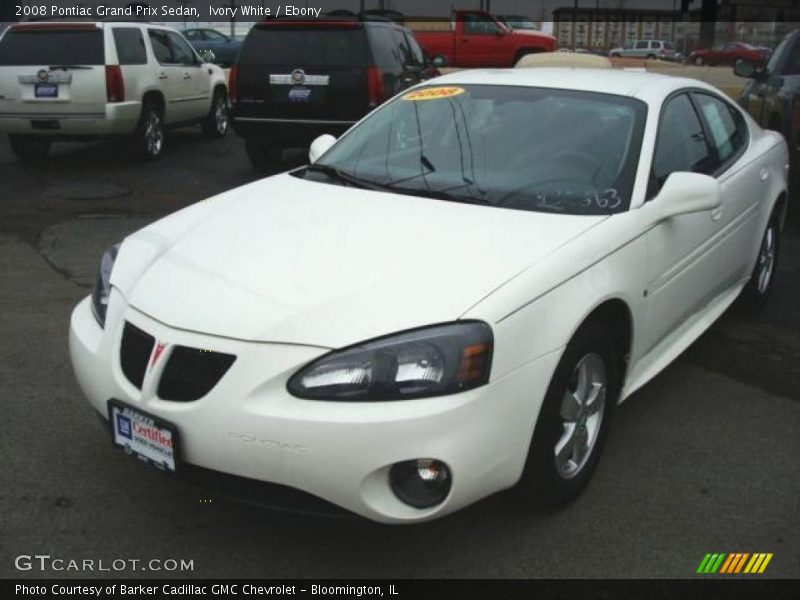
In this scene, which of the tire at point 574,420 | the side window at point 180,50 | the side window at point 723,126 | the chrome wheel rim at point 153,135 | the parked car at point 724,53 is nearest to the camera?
the tire at point 574,420

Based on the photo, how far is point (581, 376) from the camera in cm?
321

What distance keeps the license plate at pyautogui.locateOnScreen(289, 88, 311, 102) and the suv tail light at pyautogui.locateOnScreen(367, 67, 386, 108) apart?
2.20 feet

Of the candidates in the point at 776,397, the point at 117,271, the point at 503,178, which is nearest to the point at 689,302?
the point at 776,397

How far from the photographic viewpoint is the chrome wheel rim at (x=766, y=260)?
5355 mm

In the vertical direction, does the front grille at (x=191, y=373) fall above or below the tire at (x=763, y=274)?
above

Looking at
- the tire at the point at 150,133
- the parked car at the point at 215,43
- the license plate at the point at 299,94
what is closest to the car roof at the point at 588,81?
the license plate at the point at 299,94

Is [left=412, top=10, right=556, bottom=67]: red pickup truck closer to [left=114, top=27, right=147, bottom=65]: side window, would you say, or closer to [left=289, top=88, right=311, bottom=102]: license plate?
[left=114, top=27, right=147, bottom=65]: side window

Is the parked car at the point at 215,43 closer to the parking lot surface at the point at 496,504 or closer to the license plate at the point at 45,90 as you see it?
the license plate at the point at 45,90

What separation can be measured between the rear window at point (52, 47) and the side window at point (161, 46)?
1.24 m

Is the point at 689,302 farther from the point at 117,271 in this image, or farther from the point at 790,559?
the point at 117,271

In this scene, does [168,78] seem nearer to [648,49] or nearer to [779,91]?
[779,91]

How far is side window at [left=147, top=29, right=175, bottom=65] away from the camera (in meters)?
11.5

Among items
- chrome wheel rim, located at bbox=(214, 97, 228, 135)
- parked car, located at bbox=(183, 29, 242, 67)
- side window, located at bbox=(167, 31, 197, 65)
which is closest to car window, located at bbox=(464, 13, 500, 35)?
parked car, located at bbox=(183, 29, 242, 67)
